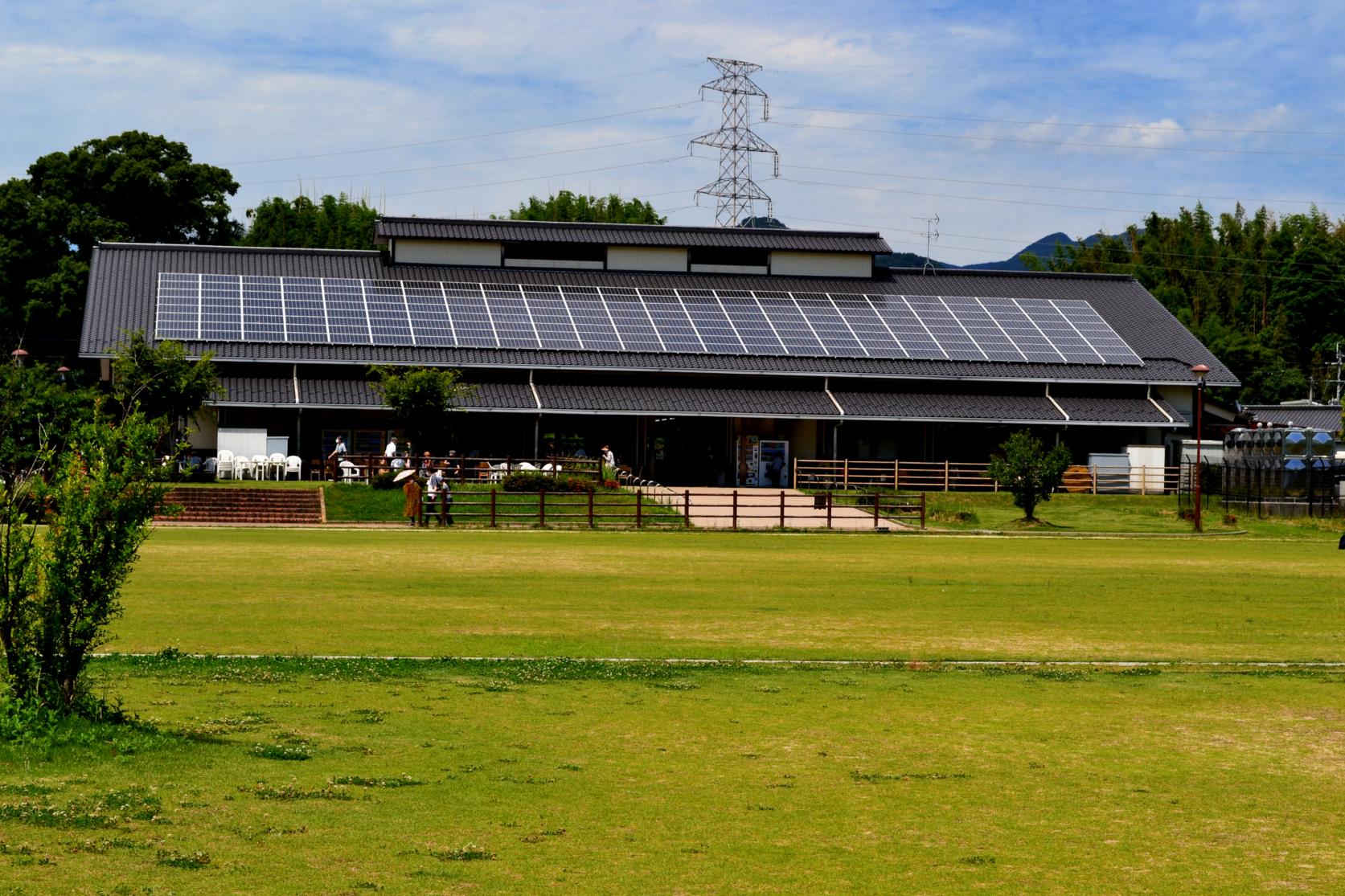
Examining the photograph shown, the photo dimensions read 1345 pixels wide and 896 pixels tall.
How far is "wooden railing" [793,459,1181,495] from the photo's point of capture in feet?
186

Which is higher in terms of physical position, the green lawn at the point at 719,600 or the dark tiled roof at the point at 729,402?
the dark tiled roof at the point at 729,402

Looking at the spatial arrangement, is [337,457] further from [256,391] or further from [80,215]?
[80,215]

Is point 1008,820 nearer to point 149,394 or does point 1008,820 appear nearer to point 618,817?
point 618,817

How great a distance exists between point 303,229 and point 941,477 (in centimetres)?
6125

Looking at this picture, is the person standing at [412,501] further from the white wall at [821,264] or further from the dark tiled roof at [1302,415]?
the dark tiled roof at [1302,415]

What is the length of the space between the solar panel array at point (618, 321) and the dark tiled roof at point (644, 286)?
56 centimetres

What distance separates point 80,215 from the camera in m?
81.5

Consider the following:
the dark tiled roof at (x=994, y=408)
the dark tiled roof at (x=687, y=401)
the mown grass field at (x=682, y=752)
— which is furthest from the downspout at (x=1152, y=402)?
the mown grass field at (x=682, y=752)

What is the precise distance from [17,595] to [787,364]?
51.5 meters

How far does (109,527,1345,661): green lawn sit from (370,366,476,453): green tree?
597 inches

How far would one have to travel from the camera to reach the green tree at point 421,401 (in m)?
50.4

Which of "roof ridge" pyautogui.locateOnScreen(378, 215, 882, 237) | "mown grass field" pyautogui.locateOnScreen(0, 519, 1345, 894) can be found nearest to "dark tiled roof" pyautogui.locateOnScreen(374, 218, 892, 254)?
"roof ridge" pyautogui.locateOnScreen(378, 215, 882, 237)

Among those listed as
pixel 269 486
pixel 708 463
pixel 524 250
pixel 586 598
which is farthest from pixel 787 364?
pixel 586 598

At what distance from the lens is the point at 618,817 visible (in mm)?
9430
